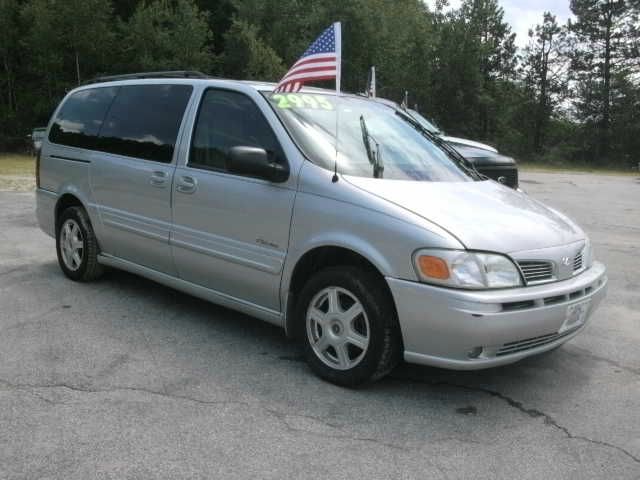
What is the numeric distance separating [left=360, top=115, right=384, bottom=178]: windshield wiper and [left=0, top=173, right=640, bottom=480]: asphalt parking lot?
1.25m

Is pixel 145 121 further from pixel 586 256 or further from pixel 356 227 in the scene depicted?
pixel 586 256

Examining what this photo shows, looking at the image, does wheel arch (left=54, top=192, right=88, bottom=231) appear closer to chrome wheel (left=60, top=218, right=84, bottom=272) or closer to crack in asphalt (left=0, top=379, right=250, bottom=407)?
chrome wheel (left=60, top=218, right=84, bottom=272)

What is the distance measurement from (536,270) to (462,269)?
0.49 metres

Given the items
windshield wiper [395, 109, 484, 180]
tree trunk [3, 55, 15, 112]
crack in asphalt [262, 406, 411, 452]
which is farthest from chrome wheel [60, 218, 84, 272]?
tree trunk [3, 55, 15, 112]

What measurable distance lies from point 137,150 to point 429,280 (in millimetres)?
2814

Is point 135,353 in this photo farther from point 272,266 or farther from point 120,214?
point 120,214

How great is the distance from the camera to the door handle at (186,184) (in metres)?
4.66

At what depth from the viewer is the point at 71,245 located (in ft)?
20.0

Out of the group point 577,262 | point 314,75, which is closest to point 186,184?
point 314,75

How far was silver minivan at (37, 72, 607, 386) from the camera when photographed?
11.5ft

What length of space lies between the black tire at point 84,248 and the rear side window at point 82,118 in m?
0.61

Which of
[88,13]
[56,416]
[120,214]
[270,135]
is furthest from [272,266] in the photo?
[88,13]

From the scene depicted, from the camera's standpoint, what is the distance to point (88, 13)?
120 feet

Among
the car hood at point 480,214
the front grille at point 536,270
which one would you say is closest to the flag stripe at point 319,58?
the car hood at point 480,214
